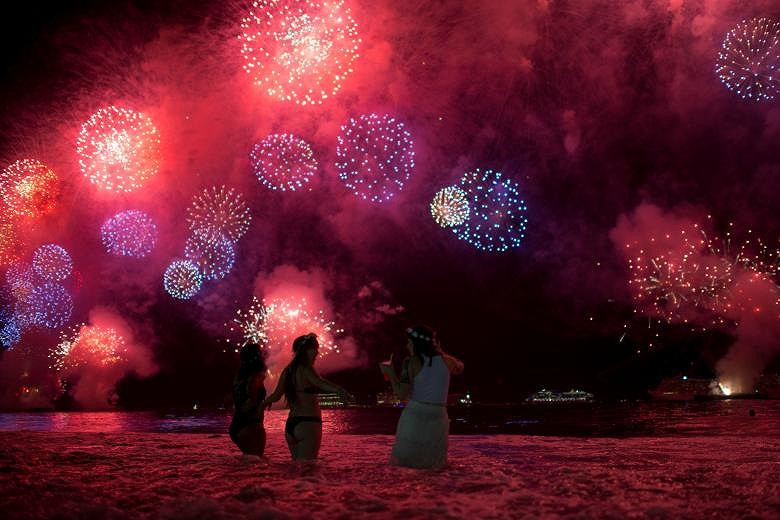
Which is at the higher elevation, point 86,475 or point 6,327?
point 6,327

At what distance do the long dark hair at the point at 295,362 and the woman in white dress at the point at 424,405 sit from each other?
6.72 feet

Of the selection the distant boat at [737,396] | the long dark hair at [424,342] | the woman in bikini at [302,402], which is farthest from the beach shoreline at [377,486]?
the distant boat at [737,396]

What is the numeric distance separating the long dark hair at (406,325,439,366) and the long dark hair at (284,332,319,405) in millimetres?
2016

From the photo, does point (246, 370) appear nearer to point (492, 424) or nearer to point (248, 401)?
point (248, 401)

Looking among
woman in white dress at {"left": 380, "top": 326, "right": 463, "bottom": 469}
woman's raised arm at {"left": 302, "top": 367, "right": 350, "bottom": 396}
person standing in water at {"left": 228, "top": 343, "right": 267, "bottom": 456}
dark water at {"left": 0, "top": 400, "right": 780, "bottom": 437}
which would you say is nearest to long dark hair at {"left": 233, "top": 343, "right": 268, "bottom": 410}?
person standing in water at {"left": 228, "top": 343, "right": 267, "bottom": 456}

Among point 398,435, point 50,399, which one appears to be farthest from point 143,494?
point 50,399

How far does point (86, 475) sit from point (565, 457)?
830 cm

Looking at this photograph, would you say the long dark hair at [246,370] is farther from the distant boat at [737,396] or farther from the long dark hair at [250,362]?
the distant boat at [737,396]

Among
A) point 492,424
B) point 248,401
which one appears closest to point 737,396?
point 492,424

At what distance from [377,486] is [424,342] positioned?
7.27 ft

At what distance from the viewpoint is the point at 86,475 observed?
9.11m

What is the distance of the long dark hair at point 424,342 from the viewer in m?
9.46

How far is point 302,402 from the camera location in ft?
35.4

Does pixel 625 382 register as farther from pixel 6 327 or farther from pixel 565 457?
pixel 565 457
